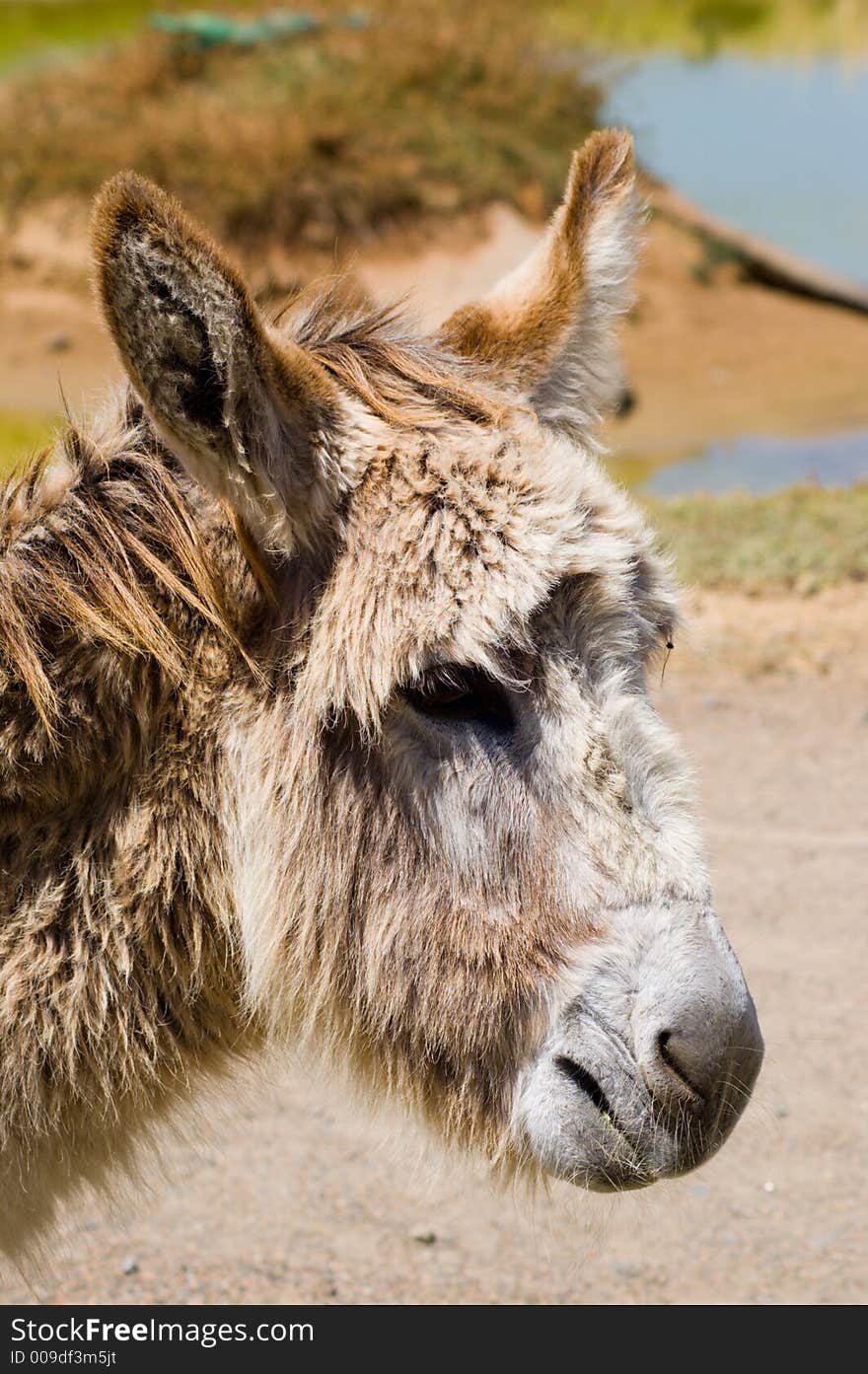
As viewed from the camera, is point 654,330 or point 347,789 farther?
point 654,330

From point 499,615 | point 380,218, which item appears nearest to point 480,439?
point 499,615

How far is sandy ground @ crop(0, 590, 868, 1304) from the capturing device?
372 cm

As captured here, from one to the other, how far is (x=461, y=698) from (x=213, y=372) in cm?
67

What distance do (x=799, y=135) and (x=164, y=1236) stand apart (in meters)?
22.0

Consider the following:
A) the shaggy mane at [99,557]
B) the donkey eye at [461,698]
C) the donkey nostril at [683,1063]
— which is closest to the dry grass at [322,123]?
the shaggy mane at [99,557]

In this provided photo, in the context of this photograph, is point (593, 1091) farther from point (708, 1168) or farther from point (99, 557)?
point (708, 1168)

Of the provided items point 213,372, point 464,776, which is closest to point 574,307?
point 213,372

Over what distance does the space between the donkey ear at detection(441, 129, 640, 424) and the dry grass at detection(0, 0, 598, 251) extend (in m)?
12.6

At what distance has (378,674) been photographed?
2338 mm

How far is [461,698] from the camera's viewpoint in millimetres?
2412

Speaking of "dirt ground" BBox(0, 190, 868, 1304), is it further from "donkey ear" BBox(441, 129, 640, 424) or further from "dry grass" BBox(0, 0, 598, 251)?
"dry grass" BBox(0, 0, 598, 251)

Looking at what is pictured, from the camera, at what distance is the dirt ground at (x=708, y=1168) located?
3.74 meters

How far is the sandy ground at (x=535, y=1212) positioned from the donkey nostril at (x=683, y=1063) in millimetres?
581
